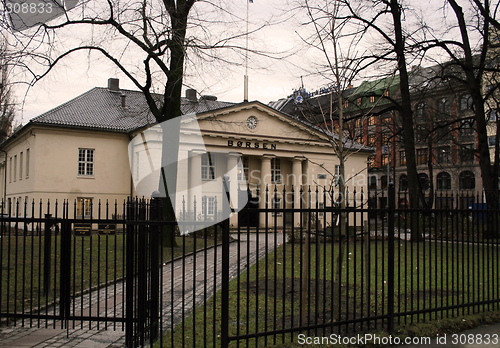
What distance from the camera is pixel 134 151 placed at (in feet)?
115

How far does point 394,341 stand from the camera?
5695mm

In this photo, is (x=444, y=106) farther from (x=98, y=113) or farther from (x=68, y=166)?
(x=68, y=166)

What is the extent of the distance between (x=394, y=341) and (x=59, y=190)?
32111mm

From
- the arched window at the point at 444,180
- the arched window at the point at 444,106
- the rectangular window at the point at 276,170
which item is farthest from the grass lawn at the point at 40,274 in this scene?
the arched window at the point at 444,180

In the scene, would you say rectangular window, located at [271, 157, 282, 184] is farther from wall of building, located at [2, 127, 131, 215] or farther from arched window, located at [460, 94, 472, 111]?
arched window, located at [460, 94, 472, 111]

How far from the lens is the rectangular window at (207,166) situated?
37156mm

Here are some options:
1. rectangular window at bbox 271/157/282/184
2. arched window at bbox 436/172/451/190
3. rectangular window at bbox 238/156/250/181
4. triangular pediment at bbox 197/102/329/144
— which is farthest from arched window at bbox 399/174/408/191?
rectangular window at bbox 238/156/250/181

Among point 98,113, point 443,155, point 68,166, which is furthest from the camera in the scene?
Answer: point 443,155

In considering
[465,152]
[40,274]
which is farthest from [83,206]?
[465,152]

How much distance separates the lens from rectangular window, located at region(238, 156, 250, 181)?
3738cm

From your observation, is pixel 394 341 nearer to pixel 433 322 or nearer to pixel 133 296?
pixel 433 322

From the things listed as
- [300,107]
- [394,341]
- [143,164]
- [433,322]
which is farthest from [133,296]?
[143,164]

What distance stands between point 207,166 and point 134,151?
22.3 feet

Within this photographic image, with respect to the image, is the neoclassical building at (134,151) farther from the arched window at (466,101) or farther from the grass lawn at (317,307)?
the grass lawn at (317,307)
